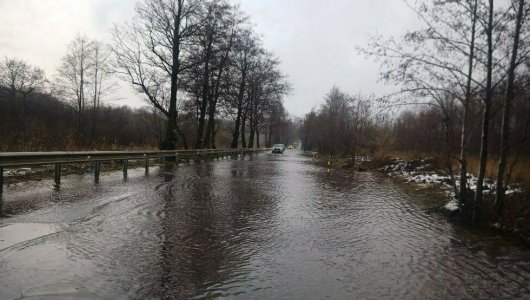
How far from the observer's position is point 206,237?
7.14 metres

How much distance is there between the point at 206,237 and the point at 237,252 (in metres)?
1.02

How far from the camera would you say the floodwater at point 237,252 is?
15.8 ft

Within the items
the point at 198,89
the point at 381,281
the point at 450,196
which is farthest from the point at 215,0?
the point at 381,281

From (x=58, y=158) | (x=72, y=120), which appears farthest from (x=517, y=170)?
(x=72, y=120)

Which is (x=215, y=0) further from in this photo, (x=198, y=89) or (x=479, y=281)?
(x=479, y=281)

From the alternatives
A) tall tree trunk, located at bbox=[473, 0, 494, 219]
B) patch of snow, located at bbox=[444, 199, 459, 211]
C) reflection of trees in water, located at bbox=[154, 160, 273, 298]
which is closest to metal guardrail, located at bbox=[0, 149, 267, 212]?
reflection of trees in water, located at bbox=[154, 160, 273, 298]

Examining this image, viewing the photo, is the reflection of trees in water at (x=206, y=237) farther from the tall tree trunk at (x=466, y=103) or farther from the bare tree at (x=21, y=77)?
the bare tree at (x=21, y=77)

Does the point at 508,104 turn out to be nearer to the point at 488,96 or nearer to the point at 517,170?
the point at 488,96

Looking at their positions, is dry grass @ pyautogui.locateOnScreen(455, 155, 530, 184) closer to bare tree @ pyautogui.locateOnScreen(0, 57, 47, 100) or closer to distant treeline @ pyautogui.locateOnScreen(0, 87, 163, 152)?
distant treeline @ pyautogui.locateOnScreen(0, 87, 163, 152)

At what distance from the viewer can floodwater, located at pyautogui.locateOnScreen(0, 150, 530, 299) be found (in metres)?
4.81

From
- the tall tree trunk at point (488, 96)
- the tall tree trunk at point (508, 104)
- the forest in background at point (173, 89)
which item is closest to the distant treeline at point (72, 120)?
the forest in background at point (173, 89)

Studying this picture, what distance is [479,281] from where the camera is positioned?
5516 mm

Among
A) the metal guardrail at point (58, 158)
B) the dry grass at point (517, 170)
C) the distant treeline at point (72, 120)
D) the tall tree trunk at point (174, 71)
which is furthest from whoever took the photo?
the distant treeline at point (72, 120)

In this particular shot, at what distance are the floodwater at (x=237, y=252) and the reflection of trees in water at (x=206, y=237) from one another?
2 cm
